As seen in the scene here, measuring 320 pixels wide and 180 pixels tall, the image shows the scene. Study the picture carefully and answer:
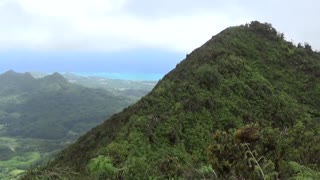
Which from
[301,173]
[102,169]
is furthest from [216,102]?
[301,173]

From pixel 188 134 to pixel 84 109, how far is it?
556 feet

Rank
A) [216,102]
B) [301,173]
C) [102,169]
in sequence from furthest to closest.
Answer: [216,102]
[102,169]
[301,173]

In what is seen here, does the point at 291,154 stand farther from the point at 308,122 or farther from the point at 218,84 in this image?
the point at 218,84

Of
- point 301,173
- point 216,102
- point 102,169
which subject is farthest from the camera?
point 216,102

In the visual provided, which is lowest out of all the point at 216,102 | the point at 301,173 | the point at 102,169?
the point at 102,169

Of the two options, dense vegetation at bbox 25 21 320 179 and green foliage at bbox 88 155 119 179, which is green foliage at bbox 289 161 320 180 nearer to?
green foliage at bbox 88 155 119 179

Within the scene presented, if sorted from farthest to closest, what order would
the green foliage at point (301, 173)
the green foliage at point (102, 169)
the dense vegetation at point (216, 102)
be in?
the dense vegetation at point (216, 102), the green foliage at point (102, 169), the green foliage at point (301, 173)

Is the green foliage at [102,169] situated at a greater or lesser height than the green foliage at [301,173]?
lesser

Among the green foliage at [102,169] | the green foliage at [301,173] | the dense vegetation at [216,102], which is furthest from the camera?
the dense vegetation at [216,102]

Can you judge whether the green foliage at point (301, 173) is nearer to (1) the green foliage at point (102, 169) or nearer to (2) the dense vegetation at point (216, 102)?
(1) the green foliage at point (102, 169)

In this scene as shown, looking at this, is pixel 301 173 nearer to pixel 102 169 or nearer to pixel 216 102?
pixel 102 169

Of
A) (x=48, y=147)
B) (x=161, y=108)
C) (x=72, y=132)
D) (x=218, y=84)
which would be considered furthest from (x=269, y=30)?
(x=72, y=132)

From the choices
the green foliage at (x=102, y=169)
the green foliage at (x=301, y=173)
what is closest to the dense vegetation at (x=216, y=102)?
the green foliage at (x=102, y=169)

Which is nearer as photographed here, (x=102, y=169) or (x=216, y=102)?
(x=102, y=169)
